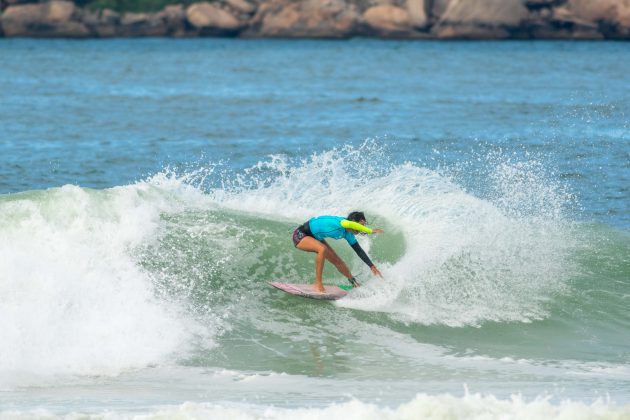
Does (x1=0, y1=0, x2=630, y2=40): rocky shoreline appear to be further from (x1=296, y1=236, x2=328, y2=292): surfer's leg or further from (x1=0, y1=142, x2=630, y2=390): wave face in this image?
(x1=296, y1=236, x2=328, y2=292): surfer's leg

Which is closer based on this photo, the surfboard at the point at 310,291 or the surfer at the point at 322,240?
the surfer at the point at 322,240

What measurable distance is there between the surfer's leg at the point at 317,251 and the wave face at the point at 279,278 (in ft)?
1.03

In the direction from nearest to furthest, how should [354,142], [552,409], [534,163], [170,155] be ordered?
[552,409], [534,163], [170,155], [354,142]

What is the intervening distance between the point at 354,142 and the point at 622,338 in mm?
17388

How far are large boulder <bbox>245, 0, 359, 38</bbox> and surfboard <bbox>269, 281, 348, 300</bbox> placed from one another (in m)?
74.4

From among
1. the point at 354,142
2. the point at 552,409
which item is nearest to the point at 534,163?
the point at 354,142

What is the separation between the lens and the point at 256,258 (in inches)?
642

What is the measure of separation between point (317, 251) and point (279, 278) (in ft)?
4.13

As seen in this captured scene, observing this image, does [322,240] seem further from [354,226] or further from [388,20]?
[388,20]

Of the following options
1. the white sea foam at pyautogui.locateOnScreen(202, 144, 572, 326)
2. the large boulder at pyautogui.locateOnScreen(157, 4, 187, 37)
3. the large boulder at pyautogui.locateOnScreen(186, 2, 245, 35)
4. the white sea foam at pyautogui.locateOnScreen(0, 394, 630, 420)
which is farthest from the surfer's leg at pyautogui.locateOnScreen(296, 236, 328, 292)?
the large boulder at pyautogui.locateOnScreen(157, 4, 187, 37)

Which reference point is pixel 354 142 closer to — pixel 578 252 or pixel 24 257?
pixel 578 252

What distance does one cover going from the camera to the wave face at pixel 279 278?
13008mm

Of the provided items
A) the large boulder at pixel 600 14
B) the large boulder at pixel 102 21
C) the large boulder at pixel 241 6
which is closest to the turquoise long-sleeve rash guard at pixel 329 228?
the large boulder at pixel 600 14

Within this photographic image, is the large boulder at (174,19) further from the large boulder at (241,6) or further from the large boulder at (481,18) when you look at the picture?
the large boulder at (481,18)
